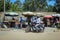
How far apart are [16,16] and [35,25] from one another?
10.3 meters

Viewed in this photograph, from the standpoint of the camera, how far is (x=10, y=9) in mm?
34406

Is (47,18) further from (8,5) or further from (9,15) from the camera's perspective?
(8,5)

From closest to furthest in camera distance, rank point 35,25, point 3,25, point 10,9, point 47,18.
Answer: point 35,25, point 3,25, point 47,18, point 10,9

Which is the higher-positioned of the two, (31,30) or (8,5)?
(8,5)

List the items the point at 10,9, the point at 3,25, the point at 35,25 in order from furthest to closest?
the point at 10,9 < the point at 3,25 < the point at 35,25

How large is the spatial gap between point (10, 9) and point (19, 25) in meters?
9.66

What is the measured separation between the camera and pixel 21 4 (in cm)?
3469

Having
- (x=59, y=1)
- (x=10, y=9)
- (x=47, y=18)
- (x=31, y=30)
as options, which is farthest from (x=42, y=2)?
(x=31, y=30)

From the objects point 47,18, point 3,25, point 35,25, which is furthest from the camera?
point 47,18

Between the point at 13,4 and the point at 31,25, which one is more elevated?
the point at 13,4

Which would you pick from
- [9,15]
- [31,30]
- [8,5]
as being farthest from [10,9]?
[31,30]

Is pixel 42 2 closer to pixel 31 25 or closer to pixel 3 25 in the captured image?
pixel 3 25

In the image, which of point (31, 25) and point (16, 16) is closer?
point (31, 25)

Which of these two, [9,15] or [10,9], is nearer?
[9,15]
